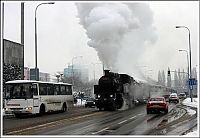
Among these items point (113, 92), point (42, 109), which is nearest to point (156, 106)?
point (113, 92)

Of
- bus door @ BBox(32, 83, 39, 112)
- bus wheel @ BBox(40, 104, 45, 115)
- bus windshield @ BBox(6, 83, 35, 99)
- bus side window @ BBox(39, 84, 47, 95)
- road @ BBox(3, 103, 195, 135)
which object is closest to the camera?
road @ BBox(3, 103, 195, 135)

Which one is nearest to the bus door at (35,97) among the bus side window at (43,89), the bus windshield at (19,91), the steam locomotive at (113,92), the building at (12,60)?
the bus windshield at (19,91)

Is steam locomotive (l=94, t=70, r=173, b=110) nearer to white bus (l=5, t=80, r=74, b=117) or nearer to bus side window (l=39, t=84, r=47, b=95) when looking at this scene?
white bus (l=5, t=80, r=74, b=117)

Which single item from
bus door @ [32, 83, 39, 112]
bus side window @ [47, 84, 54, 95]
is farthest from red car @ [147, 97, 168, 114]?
bus door @ [32, 83, 39, 112]

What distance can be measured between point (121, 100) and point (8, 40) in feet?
45.5

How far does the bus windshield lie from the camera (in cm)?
2822

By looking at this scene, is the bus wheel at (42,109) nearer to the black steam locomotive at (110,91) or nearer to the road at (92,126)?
the road at (92,126)

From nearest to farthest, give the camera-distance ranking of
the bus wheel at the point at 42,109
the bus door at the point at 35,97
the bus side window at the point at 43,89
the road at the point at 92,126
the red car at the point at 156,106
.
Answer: the road at the point at 92,126
the bus door at the point at 35,97
the bus side window at the point at 43,89
the bus wheel at the point at 42,109
the red car at the point at 156,106

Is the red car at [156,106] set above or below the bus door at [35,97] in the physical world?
below

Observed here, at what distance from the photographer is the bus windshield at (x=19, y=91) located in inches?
1111

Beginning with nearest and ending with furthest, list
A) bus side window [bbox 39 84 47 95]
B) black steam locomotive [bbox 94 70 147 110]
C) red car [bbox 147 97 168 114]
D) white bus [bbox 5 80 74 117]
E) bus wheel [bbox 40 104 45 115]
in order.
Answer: white bus [bbox 5 80 74 117] < bus side window [bbox 39 84 47 95] < bus wheel [bbox 40 104 45 115] < red car [bbox 147 97 168 114] < black steam locomotive [bbox 94 70 147 110]

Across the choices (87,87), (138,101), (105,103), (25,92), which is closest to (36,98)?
(25,92)

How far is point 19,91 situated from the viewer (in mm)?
28344

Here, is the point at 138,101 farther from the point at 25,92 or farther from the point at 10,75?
the point at 25,92
